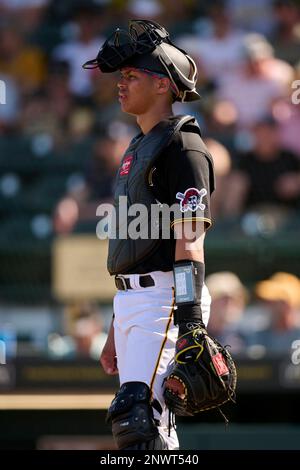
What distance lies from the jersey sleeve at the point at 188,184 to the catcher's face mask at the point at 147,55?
1.16 ft

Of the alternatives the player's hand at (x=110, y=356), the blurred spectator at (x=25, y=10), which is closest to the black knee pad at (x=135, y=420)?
the player's hand at (x=110, y=356)

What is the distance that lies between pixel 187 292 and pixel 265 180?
4330mm

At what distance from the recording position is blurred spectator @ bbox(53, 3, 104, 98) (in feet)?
29.6

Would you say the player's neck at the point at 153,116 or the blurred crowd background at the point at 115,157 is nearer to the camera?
the player's neck at the point at 153,116

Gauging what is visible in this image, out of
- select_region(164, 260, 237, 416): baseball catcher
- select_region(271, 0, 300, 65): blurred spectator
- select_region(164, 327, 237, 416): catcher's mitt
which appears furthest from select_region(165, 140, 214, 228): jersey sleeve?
select_region(271, 0, 300, 65): blurred spectator

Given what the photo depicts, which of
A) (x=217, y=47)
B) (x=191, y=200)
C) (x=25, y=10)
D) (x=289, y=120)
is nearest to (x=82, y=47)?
(x=25, y=10)

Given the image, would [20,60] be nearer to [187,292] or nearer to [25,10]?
[25,10]

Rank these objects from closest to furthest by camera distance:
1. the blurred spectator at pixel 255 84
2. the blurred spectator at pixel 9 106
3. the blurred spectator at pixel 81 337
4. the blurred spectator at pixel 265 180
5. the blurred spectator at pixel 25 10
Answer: the blurred spectator at pixel 81 337 < the blurred spectator at pixel 265 180 < the blurred spectator at pixel 255 84 < the blurred spectator at pixel 9 106 < the blurred spectator at pixel 25 10

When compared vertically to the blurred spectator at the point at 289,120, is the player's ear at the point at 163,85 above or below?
below

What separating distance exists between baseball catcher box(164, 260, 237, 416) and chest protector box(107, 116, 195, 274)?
24 centimetres

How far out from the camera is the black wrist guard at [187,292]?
3334 mm

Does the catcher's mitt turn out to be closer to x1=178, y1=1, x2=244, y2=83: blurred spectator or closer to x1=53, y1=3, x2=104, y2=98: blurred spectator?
x1=178, y1=1, x2=244, y2=83: blurred spectator

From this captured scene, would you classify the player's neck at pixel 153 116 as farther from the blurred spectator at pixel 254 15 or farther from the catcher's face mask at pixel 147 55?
the blurred spectator at pixel 254 15

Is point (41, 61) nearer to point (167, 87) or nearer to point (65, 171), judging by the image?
point (65, 171)
